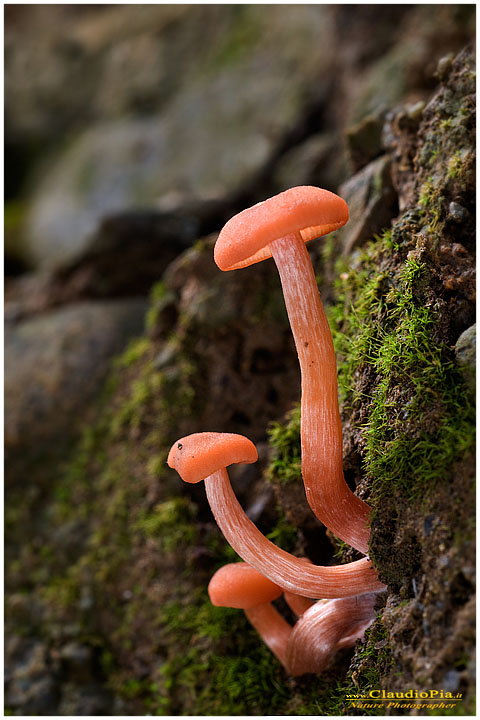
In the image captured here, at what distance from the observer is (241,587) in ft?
6.82

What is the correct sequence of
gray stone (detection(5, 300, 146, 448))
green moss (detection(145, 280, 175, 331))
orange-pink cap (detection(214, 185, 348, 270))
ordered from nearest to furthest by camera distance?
orange-pink cap (detection(214, 185, 348, 270)) < green moss (detection(145, 280, 175, 331)) < gray stone (detection(5, 300, 146, 448))

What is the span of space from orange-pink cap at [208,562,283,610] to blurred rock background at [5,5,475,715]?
1.14 feet

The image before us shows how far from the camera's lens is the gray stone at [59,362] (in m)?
3.95

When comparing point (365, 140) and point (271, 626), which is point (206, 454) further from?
point (365, 140)

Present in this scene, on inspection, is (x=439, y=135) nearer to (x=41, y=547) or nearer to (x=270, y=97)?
(x=41, y=547)

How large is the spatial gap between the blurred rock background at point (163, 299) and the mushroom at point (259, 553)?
47 cm

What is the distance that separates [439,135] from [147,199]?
4.16 meters

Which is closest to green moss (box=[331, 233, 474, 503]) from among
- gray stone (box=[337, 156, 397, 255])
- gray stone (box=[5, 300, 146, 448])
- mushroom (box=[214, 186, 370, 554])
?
mushroom (box=[214, 186, 370, 554])

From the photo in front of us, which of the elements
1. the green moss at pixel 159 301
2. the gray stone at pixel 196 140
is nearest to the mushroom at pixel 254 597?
the green moss at pixel 159 301

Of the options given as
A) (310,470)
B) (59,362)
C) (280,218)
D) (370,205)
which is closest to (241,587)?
(310,470)

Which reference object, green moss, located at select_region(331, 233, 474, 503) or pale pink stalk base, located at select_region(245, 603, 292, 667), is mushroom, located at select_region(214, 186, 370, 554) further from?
pale pink stalk base, located at select_region(245, 603, 292, 667)

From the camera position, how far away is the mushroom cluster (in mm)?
1815

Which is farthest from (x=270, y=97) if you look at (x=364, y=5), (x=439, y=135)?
(x=439, y=135)

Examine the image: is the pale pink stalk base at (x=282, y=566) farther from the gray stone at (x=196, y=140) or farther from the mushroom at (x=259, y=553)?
the gray stone at (x=196, y=140)
